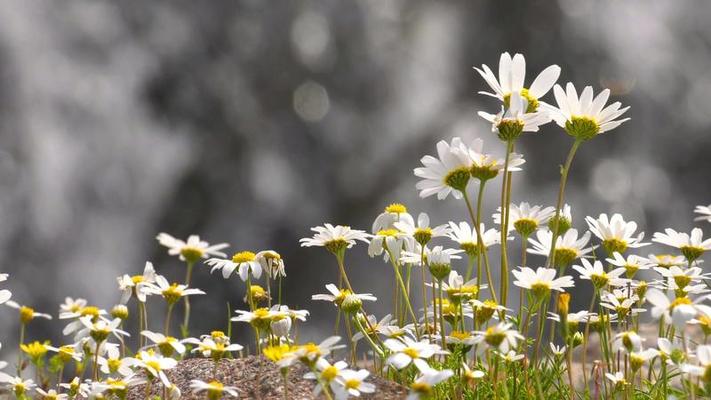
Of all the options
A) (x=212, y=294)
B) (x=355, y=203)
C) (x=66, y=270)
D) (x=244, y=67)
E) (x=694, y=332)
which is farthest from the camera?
(x=244, y=67)

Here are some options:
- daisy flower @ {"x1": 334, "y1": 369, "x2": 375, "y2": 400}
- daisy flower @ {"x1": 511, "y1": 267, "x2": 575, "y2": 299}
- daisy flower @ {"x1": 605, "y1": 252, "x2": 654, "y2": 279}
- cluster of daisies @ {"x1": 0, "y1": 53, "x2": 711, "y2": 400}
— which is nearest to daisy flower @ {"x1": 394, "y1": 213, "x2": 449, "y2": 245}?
cluster of daisies @ {"x1": 0, "y1": 53, "x2": 711, "y2": 400}

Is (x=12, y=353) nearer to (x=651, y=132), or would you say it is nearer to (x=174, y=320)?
(x=174, y=320)

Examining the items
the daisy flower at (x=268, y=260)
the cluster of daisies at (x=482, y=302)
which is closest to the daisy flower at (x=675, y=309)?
the cluster of daisies at (x=482, y=302)

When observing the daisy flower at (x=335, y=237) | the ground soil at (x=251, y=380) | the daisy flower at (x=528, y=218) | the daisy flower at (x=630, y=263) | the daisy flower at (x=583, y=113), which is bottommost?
the ground soil at (x=251, y=380)

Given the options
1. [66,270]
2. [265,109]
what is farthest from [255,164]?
[66,270]

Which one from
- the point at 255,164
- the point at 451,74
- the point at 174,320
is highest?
the point at 451,74

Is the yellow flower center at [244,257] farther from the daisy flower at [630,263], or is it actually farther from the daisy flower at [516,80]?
the daisy flower at [630,263]

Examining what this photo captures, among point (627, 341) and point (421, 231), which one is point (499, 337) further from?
point (421, 231)
